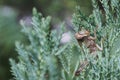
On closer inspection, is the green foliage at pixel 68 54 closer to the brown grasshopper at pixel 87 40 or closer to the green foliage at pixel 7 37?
the brown grasshopper at pixel 87 40

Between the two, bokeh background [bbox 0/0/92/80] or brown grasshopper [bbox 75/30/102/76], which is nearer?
brown grasshopper [bbox 75/30/102/76]

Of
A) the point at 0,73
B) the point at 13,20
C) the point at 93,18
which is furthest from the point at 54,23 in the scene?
the point at 93,18

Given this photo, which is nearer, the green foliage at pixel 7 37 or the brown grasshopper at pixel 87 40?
the brown grasshopper at pixel 87 40

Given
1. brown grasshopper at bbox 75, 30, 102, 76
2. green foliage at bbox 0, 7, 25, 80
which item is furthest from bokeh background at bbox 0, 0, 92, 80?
brown grasshopper at bbox 75, 30, 102, 76

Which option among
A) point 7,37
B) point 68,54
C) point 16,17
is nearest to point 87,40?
point 68,54

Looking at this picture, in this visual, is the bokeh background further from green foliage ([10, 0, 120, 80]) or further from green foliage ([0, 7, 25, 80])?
green foliage ([10, 0, 120, 80])

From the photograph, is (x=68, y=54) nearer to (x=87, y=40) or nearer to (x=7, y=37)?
(x=87, y=40)

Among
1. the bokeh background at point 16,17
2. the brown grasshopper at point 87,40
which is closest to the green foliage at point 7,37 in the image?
the bokeh background at point 16,17

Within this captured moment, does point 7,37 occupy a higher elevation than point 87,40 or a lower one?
higher
